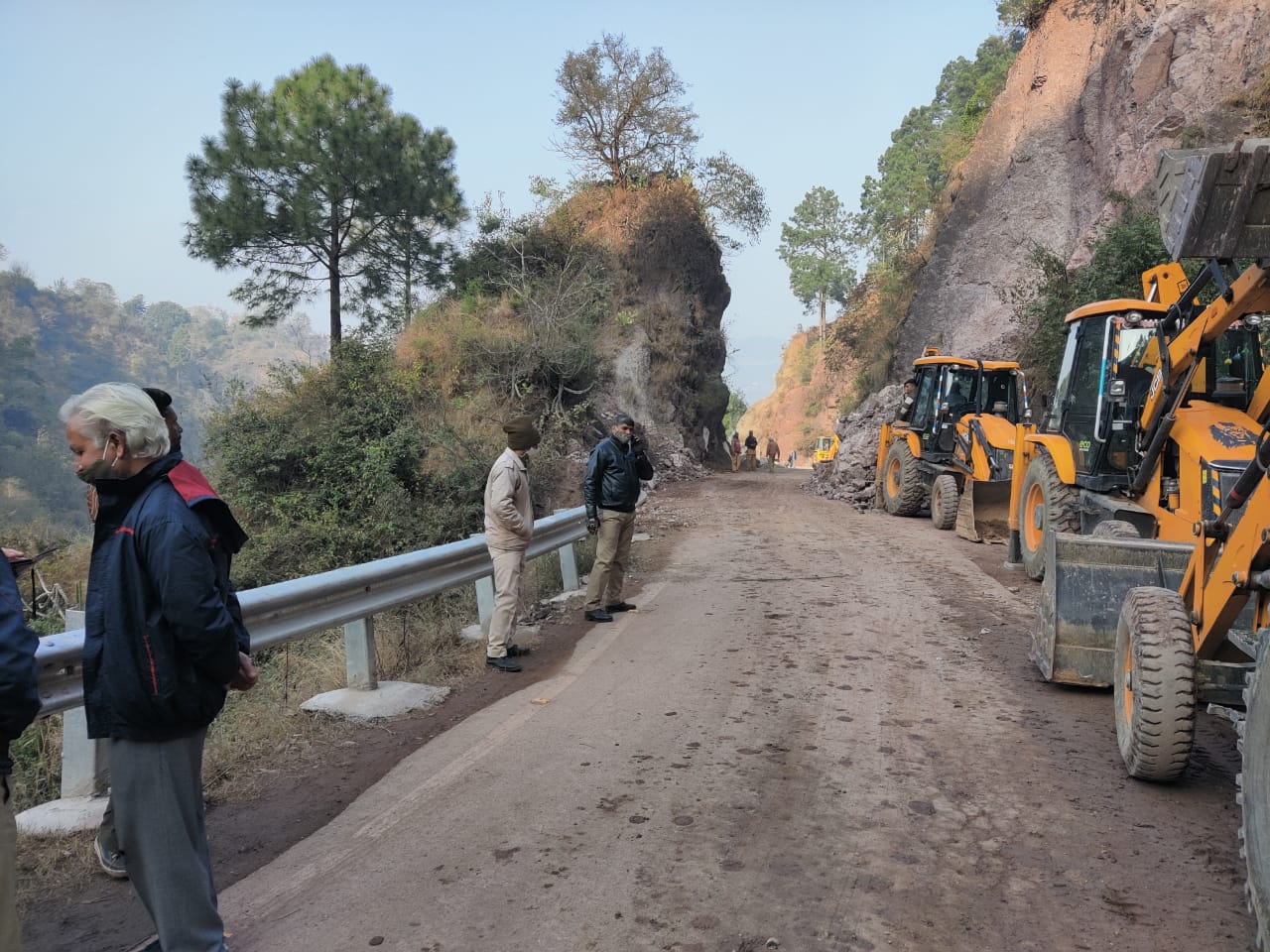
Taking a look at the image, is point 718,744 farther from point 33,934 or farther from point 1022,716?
point 33,934

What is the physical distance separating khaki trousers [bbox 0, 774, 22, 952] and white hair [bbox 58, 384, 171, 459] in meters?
0.98

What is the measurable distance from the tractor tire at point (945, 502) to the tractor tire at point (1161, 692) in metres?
10.4

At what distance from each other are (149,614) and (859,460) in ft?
64.2

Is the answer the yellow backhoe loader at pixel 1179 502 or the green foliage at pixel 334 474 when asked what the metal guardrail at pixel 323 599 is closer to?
the yellow backhoe loader at pixel 1179 502

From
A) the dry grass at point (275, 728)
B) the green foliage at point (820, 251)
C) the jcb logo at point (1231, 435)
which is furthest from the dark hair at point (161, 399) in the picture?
the green foliage at point (820, 251)

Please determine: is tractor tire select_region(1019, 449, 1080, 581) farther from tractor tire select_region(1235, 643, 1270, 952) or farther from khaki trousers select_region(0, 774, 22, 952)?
khaki trousers select_region(0, 774, 22, 952)

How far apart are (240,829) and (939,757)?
351 centimetres

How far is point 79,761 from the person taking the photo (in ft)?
13.5

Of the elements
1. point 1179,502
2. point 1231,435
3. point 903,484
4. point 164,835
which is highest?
point 1231,435

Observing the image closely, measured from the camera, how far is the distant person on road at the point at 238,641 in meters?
2.96

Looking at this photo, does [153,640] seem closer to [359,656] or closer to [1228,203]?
[359,656]

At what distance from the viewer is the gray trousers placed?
9.28ft

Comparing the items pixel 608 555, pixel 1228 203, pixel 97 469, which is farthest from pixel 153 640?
pixel 608 555

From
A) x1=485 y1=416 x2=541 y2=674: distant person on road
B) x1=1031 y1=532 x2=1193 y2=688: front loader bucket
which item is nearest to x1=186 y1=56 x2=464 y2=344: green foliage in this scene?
x1=485 y1=416 x2=541 y2=674: distant person on road
